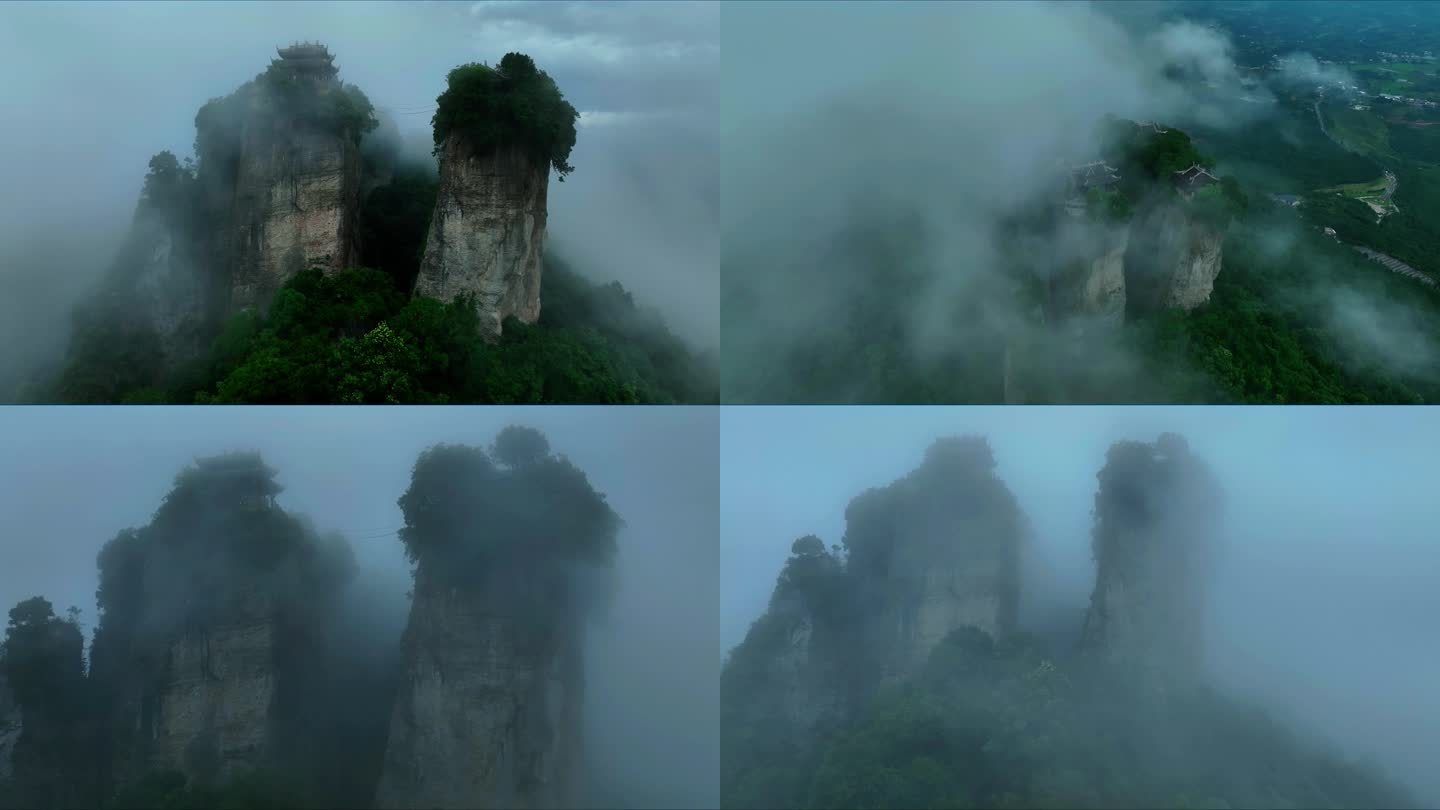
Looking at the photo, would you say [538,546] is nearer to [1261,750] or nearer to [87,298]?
[1261,750]

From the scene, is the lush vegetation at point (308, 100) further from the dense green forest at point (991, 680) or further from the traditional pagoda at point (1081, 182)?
the traditional pagoda at point (1081, 182)

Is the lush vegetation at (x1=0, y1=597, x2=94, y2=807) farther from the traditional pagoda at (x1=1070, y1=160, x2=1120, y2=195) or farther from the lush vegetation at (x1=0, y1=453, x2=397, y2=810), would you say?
the traditional pagoda at (x1=1070, y1=160, x2=1120, y2=195)

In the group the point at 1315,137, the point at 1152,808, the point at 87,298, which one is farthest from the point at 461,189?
the point at 1315,137

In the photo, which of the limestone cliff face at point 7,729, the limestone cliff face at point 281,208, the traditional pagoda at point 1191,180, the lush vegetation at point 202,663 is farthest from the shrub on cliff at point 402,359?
the traditional pagoda at point 1191,180

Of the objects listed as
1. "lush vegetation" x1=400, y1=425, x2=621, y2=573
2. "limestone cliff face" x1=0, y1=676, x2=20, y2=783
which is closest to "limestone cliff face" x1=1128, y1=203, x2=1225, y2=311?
"lush vegetation" x1=400, y1=425, x2=621, y2=573

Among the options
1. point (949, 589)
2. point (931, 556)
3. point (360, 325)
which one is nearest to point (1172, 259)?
point (931, 556)
